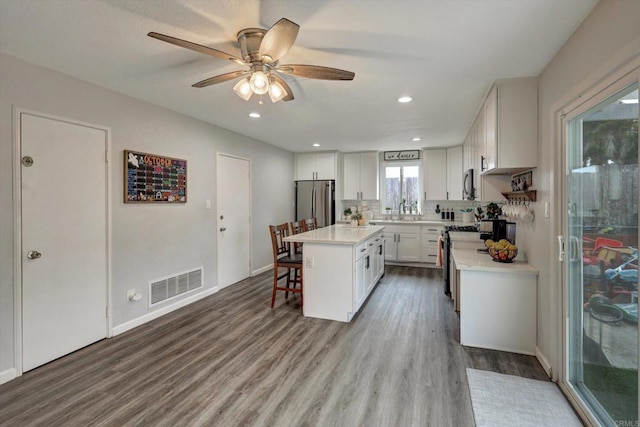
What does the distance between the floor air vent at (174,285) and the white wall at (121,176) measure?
0.26 feet

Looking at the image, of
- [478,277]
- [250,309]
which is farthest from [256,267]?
[478,277]

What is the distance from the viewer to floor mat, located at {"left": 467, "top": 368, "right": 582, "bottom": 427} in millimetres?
1742

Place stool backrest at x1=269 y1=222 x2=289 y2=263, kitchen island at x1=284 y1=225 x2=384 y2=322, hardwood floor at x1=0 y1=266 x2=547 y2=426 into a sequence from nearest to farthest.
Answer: hardwood floor at x1=0 y1=266 x2=547 y2=426 < kitchen island at x1=284 y1=225 x2=384 y2=322 < stool backrest at x1=269 y1=222 x2=289 y2=263

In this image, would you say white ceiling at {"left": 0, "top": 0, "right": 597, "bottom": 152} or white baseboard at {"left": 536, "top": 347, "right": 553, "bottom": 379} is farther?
white baseboard at {"left": 536, "top": 347, "right": 553, "bottom": 379}

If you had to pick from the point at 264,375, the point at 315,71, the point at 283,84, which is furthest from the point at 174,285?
the point at 315,71

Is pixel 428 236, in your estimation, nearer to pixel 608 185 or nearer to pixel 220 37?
pixel 608 185

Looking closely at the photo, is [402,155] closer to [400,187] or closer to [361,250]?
[400,187]

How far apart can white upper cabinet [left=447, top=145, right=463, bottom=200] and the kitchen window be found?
2.16 feet

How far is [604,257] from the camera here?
1.63 metres

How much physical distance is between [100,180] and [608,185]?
3.85 metres

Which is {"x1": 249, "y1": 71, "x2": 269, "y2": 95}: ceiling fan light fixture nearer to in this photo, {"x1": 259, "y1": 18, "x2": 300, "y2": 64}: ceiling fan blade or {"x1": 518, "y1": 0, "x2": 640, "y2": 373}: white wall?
{"x1": 259, "y1": 18, "x2": 300, "y2": 64}: ceiling fan blade

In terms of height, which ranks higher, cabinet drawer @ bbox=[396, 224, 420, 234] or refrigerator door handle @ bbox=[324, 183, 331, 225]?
refrigerator door handle @ bbox=[324, 183, 331, 225]

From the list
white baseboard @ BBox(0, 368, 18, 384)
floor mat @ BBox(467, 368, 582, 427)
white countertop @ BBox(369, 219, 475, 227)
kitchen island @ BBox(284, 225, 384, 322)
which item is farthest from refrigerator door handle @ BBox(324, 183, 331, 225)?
white baseboard @ BBox(0, 368, 18, 384)

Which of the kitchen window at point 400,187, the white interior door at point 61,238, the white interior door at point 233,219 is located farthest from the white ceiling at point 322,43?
the kitchen window at point 400,187
